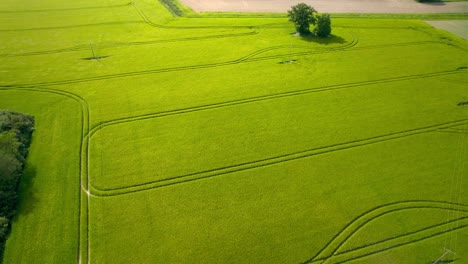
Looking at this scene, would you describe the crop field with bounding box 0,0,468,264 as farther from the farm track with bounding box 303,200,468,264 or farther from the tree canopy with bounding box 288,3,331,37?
the tree canopy with bounding box 288,3,331,37

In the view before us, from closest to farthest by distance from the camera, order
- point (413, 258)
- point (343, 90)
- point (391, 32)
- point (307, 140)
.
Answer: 1. point (413, 258)
2. point (307, 140)
3. point (343, 90)
4. point (391, 32)

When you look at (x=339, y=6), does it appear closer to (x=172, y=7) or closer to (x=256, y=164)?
(x=172, y=7)

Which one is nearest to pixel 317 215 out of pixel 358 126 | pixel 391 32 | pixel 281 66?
pixel 358 126

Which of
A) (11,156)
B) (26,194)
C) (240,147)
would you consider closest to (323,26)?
(240,147)

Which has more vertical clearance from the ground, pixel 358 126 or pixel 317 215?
pixel 358 126

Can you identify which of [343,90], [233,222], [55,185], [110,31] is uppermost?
[110,31]

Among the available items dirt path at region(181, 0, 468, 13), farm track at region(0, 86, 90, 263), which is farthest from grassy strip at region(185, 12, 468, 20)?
farm track at region(0, 86, 90, 263)

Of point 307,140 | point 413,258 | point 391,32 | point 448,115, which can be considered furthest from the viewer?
point 391,32

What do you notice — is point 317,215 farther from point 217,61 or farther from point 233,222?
point 217,61
